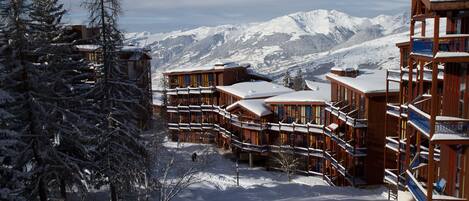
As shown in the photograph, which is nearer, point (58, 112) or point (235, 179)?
point (58, 112)

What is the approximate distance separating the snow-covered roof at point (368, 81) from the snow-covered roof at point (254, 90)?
1205cm

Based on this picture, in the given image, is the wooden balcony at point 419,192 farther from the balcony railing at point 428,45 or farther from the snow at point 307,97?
the snow at point 307,97

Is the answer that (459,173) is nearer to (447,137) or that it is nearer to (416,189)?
(416,189)

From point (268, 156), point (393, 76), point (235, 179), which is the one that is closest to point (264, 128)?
point (268, 156)

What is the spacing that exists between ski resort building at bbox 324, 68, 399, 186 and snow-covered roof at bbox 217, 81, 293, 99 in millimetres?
12123

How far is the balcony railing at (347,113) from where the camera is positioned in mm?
35031

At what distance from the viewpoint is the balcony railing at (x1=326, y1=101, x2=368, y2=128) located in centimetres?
3503

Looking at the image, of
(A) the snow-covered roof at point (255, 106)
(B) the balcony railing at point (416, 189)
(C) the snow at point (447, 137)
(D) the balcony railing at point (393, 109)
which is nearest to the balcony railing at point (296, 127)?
(A) the snow-covered roof at point (255, 106)

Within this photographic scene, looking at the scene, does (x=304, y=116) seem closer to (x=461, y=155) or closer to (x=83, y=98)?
(x=83, y=98)

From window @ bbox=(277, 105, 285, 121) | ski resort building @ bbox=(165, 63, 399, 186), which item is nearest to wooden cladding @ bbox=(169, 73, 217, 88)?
ski resort building @ bbox=(165, 63, 399, 186)

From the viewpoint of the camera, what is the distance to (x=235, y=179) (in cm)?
4172

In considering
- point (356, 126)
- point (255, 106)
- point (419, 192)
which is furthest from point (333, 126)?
point (419, 192)

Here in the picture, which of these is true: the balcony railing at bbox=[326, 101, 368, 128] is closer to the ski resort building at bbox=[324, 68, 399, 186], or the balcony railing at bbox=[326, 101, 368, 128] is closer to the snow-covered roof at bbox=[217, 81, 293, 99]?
the ski resort building at bbox=[324, 68, 399, 186]

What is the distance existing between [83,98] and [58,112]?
1840 millimetres
